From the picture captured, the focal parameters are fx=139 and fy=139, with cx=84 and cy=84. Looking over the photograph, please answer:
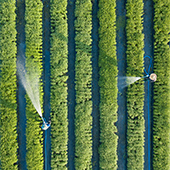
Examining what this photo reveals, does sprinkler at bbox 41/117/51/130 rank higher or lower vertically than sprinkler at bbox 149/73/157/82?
lower

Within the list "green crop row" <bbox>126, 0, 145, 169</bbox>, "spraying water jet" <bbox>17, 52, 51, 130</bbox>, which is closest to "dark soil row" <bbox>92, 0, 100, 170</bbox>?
"green crop row" <bbox>126, 0, 145, 169</bbox>

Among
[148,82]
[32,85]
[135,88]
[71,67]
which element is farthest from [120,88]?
[32,85]

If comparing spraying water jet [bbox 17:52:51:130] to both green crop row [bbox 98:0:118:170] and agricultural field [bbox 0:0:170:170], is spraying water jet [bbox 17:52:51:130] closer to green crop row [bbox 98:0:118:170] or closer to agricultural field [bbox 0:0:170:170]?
agricultural field [bbox 0:0:170:170]

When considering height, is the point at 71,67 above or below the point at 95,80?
above

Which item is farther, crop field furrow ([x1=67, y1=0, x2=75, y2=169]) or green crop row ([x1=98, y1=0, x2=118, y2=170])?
crop field furrow ([x1=67, y1=0, x2=75, y2=169])

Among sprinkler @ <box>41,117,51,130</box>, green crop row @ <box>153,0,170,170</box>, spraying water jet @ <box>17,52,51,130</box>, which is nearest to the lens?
sprinkler @ <box>41,117,51,130</box>

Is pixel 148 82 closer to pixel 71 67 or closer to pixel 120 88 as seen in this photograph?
pixel 120 88

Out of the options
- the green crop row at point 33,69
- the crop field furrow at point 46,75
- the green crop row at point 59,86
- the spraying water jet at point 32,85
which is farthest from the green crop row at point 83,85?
the green crop row at point 33,69
